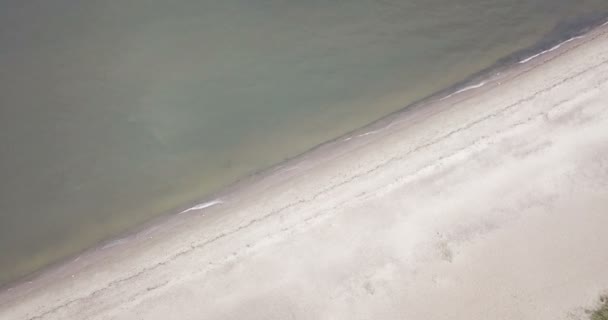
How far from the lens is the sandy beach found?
19.3 ft

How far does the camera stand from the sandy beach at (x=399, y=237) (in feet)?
19.3

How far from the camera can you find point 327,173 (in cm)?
638

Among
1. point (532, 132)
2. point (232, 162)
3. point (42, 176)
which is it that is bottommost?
point (532, 132)

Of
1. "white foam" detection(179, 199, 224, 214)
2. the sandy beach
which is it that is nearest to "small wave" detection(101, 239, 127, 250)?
the sandy beach

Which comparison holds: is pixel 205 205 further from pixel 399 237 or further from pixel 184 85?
pixel 399 237

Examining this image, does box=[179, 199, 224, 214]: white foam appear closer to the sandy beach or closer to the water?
the sandy beach

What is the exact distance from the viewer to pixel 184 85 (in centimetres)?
694

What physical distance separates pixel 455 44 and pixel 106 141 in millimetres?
4949

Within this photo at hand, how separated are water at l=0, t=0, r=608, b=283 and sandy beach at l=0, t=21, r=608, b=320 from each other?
0.42m

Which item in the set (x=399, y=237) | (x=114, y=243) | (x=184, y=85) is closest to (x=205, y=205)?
(x=114, y=243)

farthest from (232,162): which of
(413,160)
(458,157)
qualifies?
(458,157)

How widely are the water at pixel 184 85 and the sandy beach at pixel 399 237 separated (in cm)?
42

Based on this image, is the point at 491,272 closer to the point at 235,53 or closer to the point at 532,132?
the point at 532,132

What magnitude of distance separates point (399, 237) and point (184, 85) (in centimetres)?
349
